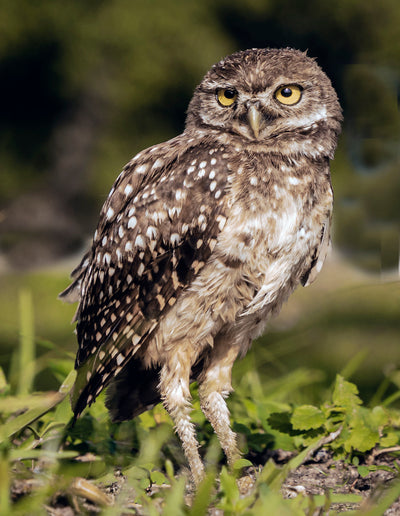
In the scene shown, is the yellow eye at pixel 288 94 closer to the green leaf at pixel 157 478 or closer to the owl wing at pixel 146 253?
the owl wing at pixel 146 253

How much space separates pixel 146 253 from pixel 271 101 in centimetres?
72

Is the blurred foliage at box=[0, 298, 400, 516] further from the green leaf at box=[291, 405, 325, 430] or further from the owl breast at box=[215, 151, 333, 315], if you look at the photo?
the owl breast at box=[215, 151, 333, 315]

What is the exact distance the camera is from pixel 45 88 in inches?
307

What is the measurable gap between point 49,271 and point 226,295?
5.06 m

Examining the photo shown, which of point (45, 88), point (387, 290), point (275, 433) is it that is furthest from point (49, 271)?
point (275, 433)

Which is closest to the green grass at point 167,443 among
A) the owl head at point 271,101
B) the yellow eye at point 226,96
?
the owl head at point 271,101

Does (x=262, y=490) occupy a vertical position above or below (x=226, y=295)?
below

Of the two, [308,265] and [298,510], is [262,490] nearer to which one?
[298,510]

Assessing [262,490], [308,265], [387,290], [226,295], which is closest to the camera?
[262,490]

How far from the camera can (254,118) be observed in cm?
238

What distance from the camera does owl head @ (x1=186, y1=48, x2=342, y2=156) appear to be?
241 cm

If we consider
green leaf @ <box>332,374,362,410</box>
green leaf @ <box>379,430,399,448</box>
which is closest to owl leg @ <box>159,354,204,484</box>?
green leaf @ <box>332,374,362,410</box>

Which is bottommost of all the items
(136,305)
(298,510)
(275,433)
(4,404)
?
(275,433)

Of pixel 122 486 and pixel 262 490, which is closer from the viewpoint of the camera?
pixel 262 490
